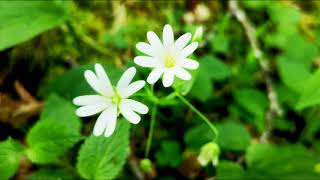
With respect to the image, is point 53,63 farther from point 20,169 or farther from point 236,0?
point 236,0

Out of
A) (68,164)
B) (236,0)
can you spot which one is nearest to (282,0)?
(236,0)

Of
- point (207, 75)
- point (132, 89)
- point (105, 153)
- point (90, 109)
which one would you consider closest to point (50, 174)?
point (105, 153)

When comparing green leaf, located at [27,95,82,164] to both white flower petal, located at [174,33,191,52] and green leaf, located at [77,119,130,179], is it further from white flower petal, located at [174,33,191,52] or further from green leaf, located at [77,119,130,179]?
white flower petal, located at [174,33,191,52]

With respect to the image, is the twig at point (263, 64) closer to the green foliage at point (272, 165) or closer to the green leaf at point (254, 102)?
the green leaf at point (254, 102)

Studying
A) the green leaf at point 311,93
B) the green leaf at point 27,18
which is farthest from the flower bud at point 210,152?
the green leaf at point 27,18

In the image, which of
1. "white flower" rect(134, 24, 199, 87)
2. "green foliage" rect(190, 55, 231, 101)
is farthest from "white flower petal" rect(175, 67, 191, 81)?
"green foliage" rect(190, 55, 231, 101)
